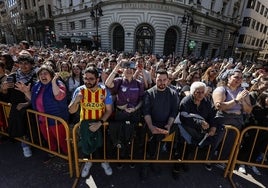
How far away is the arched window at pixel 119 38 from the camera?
81.7 ft

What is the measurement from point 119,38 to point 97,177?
79.7 ft

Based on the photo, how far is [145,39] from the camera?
24453 millimetres

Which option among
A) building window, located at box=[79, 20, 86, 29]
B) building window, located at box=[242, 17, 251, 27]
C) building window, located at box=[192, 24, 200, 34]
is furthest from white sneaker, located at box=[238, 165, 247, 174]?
building window, located at box=[242, 17, 251, 27]

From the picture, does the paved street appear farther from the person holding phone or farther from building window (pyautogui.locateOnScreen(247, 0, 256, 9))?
building window (pyautogui.locateOnScreen(247, 0, 256, 9))

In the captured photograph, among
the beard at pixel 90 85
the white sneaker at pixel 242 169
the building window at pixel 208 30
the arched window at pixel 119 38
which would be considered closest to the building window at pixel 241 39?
the building window at pixel 208 30

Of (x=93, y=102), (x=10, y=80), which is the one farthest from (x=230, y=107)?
(x=10, y=80)

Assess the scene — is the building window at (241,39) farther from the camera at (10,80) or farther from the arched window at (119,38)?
the camera at (10,80)

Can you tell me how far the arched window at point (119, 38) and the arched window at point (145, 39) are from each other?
2263mm

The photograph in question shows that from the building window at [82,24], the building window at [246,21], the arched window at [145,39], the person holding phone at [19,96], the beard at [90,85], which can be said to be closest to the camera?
the beard at [90,85]

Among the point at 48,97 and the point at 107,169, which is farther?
the point at 107,169

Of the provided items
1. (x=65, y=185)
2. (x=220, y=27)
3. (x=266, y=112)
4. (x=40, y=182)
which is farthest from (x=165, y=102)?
(x=220, y=27)

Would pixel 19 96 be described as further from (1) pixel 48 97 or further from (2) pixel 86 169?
(2) pixel 86 169

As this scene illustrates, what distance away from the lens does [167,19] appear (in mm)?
22906

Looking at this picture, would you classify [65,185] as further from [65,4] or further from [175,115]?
[65,4]
